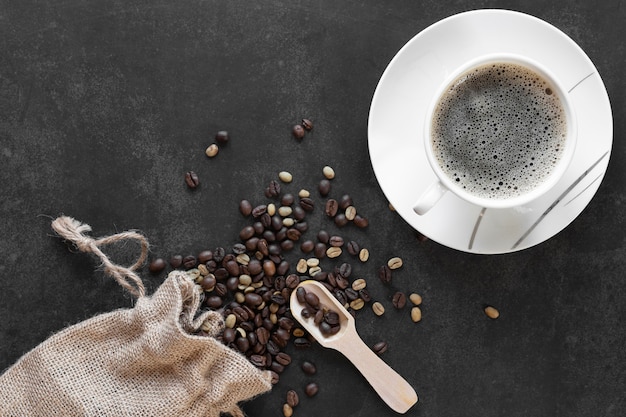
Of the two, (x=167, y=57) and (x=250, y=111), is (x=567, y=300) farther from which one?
(x=167, y=57)

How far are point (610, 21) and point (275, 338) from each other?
3.67 feet

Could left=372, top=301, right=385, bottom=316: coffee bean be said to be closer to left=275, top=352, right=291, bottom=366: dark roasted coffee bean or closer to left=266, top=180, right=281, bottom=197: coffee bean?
left=275, top=352, right=291, bottom=366: dark roasted coffee bean

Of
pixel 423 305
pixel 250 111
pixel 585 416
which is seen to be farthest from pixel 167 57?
pixel 585 416

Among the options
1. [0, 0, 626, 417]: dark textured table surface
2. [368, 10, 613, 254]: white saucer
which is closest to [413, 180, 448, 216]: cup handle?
[368, 10, 613, 254]: white saucer

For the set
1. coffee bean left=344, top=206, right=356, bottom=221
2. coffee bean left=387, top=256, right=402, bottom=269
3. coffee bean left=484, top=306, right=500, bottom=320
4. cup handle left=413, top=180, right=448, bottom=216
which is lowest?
coffee bean left=484, top=306, right=500, bottom=320

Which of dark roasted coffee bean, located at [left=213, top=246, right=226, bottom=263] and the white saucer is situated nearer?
the white saucer

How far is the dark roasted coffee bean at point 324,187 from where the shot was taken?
1.80 meters

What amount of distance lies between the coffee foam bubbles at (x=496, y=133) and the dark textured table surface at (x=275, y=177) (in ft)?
0.93

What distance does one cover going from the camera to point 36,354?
1.73 meters

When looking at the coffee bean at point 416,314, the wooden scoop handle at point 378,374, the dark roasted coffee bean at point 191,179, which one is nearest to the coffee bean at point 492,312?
the coffee bean at point 416,314

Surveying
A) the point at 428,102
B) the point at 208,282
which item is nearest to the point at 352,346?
the point at 208,282

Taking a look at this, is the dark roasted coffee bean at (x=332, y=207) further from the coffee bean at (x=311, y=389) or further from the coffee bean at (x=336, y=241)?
the coffee bean at (x=311, y=389)

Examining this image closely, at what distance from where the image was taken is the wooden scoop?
1.79m

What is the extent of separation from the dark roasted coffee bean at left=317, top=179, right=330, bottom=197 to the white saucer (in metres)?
0.21
